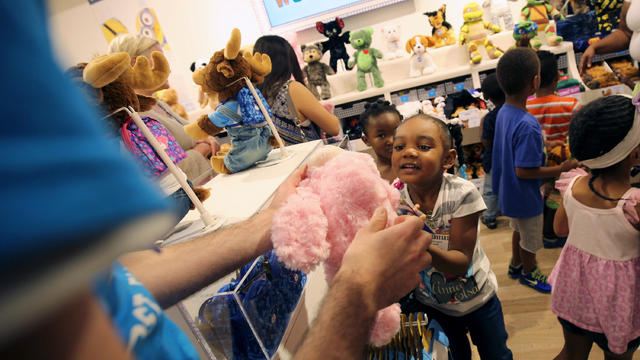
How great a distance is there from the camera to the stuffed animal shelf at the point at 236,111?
112cm

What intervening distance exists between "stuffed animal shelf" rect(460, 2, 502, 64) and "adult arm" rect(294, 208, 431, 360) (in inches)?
110

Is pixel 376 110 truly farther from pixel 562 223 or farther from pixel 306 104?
pixel 562 223

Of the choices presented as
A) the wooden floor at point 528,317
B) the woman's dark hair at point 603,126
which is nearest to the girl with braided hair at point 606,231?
the woman's dark hair at point 603,126

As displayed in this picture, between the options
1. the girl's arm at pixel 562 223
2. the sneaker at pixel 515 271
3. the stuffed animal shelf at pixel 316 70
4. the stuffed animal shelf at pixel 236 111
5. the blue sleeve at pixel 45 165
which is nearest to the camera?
the blue sleeve at pixel 45 165

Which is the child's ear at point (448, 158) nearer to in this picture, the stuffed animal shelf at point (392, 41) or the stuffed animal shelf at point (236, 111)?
the stuffed animal shelf at point (236, 111)

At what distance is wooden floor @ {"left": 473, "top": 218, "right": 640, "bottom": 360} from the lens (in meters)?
1.42

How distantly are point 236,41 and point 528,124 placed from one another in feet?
4.52

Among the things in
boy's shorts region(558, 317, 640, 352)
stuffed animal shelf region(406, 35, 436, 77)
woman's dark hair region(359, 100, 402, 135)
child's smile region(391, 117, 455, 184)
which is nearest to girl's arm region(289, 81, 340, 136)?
woman's dark hair region(359, 100, 402, 135)

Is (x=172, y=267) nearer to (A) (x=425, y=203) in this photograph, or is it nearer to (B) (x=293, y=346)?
(B) (x=293, y=346)

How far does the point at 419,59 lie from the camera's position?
2992mm

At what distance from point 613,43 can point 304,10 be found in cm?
275

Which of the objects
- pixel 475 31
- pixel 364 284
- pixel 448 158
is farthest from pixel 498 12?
pixel 364 284

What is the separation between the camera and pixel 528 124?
1.49 metres

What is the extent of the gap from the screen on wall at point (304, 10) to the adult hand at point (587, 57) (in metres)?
1.74
